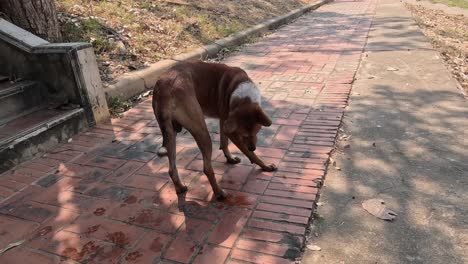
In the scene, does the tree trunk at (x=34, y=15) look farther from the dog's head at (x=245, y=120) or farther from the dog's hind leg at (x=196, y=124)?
the dog's head at (x=245, y=120)

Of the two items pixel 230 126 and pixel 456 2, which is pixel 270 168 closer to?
pixel 230 126

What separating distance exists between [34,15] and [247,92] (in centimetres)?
361

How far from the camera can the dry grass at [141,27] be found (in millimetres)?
5828

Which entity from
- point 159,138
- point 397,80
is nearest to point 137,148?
point 159,138

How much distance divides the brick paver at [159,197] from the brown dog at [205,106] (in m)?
0.30

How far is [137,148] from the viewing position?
4039 millimetres

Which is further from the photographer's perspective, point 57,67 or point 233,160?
point 57,67

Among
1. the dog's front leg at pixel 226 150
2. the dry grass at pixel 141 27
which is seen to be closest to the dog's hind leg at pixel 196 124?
the dog's front leg at pixel 226 150

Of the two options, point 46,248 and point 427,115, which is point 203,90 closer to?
point 46,248

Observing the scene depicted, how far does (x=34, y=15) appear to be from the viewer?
4.95 meters

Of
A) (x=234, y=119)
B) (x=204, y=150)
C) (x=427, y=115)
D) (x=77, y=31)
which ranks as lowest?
(x=427, y=115)

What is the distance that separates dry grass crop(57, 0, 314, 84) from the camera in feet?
19.1

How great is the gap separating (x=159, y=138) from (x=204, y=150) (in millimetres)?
1453

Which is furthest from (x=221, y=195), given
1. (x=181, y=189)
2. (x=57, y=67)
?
(x=57, y=67)
